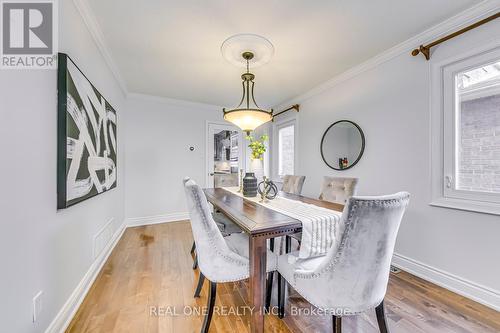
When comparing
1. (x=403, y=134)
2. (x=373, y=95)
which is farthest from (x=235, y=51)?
(x=403, y=134)

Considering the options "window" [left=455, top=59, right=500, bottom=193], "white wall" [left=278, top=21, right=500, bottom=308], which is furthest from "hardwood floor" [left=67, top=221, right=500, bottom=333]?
"window" [left=455, top=59, right=500, bottom=193]

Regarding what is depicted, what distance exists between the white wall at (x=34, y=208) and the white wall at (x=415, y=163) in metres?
3.03

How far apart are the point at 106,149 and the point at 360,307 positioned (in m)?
2.73

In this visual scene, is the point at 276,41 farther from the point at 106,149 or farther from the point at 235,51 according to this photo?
the point at 106,149

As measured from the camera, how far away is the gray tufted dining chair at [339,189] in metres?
2.19

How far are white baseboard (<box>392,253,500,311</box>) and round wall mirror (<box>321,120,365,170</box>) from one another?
1.25m

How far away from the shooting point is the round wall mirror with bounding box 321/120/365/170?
9.21ft

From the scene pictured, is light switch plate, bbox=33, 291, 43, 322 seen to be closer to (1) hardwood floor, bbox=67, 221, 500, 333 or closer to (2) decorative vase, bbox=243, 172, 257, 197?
(1) hardwood floor, bbox=67, 221, 500, 333

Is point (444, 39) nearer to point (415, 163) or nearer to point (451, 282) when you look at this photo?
point (415, 163)

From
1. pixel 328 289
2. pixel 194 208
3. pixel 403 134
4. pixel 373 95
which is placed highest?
pixel 373 95

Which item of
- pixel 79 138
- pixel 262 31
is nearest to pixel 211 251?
pixel 79 138

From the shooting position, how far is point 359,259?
98 centimetres

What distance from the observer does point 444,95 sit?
197 cm

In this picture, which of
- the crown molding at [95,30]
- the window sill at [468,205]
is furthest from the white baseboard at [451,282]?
the crown molding at [95,30]
